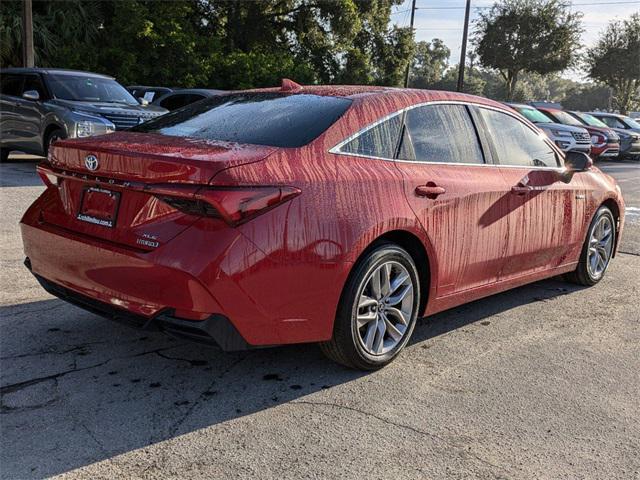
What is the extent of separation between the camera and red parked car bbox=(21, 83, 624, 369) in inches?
119

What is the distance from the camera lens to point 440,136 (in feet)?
13.9

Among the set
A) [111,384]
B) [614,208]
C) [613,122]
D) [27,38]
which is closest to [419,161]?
[111,384]

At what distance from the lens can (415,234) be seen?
3.80 meters

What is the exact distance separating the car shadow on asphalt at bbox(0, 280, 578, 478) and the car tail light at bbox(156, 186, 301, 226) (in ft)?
3.18

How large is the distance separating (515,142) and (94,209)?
10.1 feet

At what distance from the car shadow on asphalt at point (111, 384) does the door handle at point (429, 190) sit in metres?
1.02

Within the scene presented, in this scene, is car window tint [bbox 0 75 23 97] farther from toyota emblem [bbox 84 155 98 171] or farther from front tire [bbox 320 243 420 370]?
front tire [bbox 320 243 420 370]

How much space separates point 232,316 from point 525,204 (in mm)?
2569

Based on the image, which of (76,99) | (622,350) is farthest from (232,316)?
(76,99)

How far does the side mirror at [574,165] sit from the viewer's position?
524 cm

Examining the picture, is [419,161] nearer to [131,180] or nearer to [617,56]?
[131,180]

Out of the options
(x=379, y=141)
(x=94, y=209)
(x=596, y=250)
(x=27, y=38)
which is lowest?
(x=596, y=250)

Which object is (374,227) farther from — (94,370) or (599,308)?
(599,308)

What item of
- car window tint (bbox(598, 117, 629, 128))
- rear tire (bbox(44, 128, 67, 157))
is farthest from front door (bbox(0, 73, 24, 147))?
car window tint (bbox(598, 117, 629, 128))
